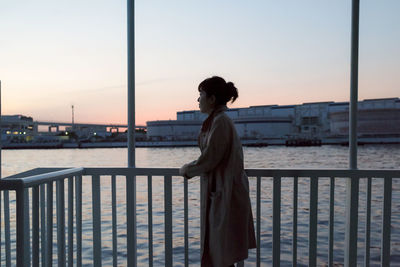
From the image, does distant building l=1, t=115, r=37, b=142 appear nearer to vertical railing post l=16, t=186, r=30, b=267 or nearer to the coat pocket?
vertical railing post l=16, t=186, r=30, b=267

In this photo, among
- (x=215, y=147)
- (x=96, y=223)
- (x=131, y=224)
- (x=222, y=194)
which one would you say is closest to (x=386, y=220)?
(x=222, y=194)

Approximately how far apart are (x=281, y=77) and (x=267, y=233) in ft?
220

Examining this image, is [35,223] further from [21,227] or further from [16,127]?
[16,127]

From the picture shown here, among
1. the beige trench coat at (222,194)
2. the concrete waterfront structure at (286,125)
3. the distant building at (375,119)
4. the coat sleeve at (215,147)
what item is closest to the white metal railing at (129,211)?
the beige trench coat at (222,194)

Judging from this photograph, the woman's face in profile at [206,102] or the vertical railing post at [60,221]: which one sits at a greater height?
the woman's face in profile at [206,102]

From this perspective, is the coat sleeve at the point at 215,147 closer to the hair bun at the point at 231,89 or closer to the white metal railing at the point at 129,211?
the hair bun at the point at 231,89

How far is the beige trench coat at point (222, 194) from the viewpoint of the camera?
5.26ft

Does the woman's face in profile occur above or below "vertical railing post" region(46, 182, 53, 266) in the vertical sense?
above

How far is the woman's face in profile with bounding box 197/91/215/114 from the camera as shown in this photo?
1.69 m

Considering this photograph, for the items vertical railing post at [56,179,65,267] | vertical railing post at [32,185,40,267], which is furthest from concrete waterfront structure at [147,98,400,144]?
vertical railing post at [32,185,40,267]

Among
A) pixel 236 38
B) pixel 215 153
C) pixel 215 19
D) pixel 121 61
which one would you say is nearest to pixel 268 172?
pixel 215 153

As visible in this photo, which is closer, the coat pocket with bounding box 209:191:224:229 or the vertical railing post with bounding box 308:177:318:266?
the coat pocket with bounding box 209:191:224:229

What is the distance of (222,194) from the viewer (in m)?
1.66

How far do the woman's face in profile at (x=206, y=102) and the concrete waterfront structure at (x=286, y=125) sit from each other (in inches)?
2778
